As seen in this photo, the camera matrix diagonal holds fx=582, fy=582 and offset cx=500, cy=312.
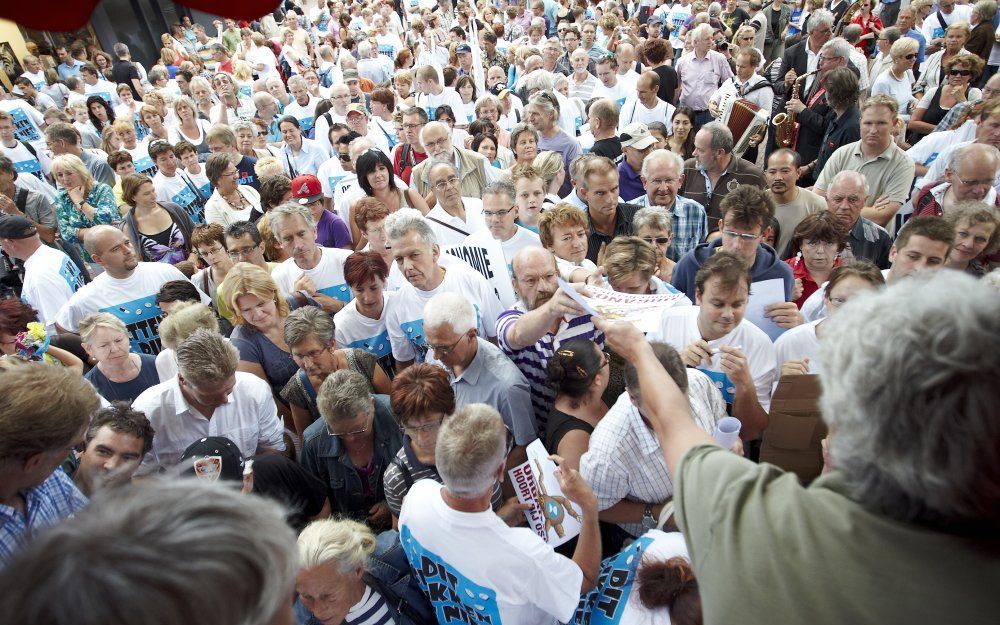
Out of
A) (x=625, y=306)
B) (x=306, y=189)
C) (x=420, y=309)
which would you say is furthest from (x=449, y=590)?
(x=306, y=189)

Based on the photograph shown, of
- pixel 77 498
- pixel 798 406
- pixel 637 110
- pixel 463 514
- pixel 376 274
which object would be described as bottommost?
pixel 798 406

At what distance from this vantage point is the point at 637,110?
21.7 feet

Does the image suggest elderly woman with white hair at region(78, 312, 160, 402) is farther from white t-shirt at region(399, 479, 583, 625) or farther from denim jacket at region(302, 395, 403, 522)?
white t-shirt at region(399, 479, 583, 625)

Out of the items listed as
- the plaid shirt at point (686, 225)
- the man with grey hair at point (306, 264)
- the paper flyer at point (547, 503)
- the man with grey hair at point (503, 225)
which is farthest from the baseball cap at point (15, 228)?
the plaid shirt at point (686, 225)

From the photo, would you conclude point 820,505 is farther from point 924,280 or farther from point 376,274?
point 376,274

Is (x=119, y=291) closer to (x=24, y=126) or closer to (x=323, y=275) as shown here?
(x=323, y=275)

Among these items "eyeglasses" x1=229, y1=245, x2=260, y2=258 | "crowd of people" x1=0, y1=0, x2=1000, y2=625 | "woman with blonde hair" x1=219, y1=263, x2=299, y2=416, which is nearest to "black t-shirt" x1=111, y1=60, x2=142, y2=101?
"crowd of people" x1=0, y1=0, x2=1000, y2=625

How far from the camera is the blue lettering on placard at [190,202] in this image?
5.99 meters

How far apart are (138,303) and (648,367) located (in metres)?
3.77

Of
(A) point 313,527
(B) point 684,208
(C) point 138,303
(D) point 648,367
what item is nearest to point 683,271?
(B) point 684,208

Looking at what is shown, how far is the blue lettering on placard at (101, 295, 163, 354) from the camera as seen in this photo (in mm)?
3979

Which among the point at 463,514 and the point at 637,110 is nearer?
the point at 463,514

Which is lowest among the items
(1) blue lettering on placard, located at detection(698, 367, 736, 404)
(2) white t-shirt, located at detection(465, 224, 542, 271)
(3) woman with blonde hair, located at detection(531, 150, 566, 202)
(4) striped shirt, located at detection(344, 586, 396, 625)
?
(4) striped shirt, located at detection(344, 586, 396, 625)

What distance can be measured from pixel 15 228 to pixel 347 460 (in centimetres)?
347
